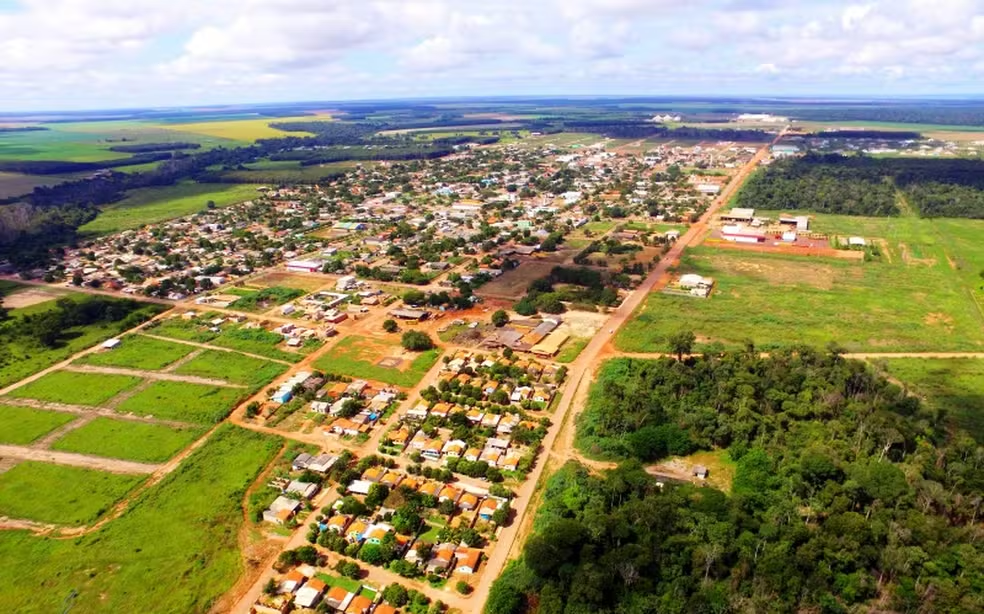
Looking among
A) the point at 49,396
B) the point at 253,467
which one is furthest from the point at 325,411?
the point at 49,396

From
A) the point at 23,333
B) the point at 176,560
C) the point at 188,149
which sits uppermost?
the point at 188,149

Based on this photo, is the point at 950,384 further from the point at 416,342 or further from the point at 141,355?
the point at 141,355

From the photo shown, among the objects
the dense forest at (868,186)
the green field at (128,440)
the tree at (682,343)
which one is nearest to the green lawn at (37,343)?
the green field at (128,440)

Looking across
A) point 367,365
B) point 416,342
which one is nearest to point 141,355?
point 367,365

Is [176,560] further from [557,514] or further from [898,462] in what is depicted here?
[898,462]

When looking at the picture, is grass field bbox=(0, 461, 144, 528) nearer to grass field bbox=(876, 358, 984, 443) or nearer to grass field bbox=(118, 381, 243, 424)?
grass field bbox=(118, 381, 243, 424)

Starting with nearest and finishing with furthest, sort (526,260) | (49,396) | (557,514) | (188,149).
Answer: (557,514) < (49,396) < (526,260) < (188,149)
